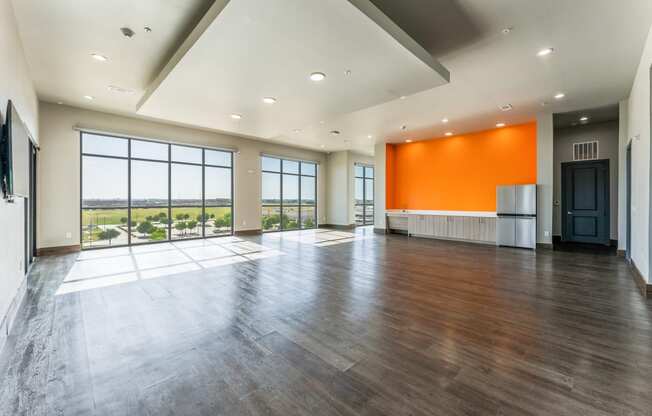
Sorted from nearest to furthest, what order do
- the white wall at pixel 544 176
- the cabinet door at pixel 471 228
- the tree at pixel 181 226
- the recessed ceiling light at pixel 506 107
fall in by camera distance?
the recessed ceiling light at pixel 506 107
the white wall at pixel 544 176
the cabinet door at pixel 471 228
the tree at pixel 181 226

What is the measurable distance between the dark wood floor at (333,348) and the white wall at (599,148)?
4.64m

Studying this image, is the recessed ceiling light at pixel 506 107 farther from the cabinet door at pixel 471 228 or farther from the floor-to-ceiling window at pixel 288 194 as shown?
the floor-to-ceiling window at pixel 288 194

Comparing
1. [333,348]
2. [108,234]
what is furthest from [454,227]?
[108,234]

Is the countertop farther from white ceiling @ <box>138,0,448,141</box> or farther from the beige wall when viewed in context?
the beige wall

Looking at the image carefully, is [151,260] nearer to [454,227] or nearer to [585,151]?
[454,227]

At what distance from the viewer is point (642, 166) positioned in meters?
4.13

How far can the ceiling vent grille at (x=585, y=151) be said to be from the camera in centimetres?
803

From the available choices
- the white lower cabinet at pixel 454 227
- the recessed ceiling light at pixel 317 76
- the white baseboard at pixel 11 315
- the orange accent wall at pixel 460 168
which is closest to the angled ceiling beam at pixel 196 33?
the recessed ceiling light at pixel 317 76

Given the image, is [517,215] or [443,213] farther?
[443,213]

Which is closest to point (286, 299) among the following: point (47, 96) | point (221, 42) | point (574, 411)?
point (574, 411)

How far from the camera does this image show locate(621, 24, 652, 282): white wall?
12.4ft

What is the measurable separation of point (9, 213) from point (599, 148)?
12.1 meters

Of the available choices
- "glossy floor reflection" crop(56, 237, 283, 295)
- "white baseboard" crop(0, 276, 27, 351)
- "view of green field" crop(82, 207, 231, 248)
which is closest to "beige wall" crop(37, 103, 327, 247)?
→ "view of green field" crop(82, 207, 231, 248)

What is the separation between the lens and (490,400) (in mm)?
1781
